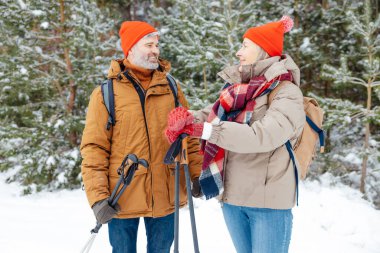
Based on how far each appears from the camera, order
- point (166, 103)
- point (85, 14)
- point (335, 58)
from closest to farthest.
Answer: point (166, 103) → point (85, 14) → point (335, 58)

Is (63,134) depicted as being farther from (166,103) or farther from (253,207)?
(253,207)

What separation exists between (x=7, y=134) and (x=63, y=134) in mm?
1272

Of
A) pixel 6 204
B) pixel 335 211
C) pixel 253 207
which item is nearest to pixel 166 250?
pixel 253 207

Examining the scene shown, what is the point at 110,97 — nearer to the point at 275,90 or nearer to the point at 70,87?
the point at 275,90

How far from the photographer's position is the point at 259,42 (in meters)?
2.34

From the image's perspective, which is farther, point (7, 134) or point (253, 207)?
point (7, 134)

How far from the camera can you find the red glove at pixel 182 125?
2119 millimetres

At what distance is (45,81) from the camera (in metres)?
7.61

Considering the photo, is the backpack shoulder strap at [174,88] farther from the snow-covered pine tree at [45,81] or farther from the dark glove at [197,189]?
the snow-covered pine tree at [45,81]

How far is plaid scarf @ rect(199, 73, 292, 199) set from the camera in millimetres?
2213

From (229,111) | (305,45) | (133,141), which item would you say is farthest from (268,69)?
(305,45)

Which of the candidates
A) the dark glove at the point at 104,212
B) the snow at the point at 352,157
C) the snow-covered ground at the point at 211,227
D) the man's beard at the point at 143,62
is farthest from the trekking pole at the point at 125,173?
the snow at the point at 352,157

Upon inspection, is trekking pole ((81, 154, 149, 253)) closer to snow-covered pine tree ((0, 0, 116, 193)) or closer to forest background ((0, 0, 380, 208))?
forest background ((0, 0, 380, 208))

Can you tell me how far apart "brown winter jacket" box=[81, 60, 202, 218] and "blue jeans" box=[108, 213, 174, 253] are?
0.50 feet
